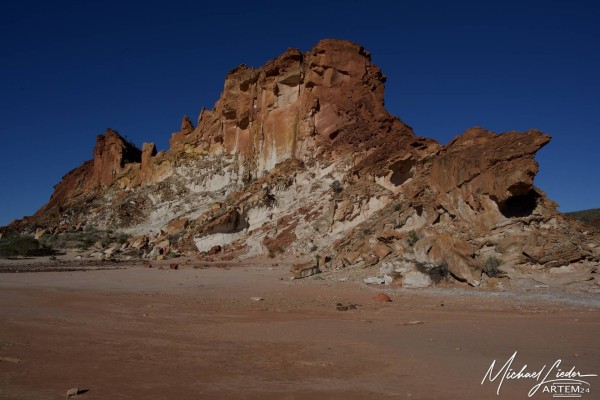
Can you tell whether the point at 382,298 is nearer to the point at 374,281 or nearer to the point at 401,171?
the point at 374,281

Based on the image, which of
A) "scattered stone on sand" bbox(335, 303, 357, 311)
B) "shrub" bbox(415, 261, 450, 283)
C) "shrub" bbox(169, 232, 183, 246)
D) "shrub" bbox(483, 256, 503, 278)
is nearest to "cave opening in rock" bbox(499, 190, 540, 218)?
"shrub" bbox(483, 256, 503, 278)

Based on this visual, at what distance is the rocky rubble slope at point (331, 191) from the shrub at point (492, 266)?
34 mm

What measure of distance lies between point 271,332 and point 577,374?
178 inches

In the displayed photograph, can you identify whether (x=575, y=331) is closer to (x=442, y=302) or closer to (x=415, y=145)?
(x=442, y=302)

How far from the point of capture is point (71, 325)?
785 cm

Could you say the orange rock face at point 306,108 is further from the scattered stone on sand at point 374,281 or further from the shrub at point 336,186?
the scattered stone on sand at point 374,281

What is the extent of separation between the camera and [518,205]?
15422mm

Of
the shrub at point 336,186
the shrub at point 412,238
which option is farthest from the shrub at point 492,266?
the shrub at point 336,186

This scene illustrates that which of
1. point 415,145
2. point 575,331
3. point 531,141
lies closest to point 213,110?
point 415,145

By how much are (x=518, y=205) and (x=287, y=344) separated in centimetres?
1185

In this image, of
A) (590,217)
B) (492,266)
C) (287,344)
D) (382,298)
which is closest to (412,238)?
(492,266)

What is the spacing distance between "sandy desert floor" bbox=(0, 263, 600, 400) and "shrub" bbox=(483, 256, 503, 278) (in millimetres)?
1254

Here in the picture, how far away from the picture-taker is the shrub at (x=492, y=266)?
1316 centimetres

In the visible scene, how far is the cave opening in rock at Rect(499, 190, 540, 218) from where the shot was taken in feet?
49.9
